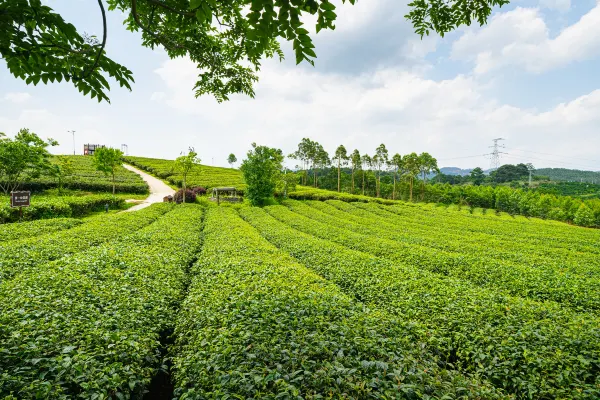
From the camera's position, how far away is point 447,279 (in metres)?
8.65

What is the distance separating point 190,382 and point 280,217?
2144 centimetres

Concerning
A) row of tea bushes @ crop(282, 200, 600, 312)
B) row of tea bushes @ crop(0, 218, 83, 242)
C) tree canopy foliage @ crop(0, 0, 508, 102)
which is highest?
tree canopy foliage @ crop(0, 0, 508, 102)

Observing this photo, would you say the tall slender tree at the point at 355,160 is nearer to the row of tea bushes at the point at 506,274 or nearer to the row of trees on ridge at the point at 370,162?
the row of trees on ridge at the point at 370,162

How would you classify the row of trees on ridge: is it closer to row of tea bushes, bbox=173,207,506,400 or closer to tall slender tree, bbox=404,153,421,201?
tall slender tree, bbox=404,153,421,201

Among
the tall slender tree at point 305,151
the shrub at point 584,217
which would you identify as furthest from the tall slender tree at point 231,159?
the shrub at point 584,217

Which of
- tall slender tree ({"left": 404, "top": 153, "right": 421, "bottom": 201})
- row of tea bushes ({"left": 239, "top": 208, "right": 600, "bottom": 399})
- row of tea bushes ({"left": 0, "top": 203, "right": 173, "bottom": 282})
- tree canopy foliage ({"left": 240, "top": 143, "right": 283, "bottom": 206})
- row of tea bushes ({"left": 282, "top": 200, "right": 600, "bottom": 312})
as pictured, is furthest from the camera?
tall slender tree ({"left": 404, "top": 153, "right": 421, "bottom": 201})

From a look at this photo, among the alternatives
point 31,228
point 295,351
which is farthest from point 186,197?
point 295,351

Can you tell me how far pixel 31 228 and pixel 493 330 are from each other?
61.5 ft

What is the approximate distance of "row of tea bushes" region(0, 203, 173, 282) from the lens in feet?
25.4

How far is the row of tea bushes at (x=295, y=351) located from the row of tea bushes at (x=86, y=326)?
0.53 metres

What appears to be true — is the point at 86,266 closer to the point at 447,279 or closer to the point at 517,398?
the point at 517,398

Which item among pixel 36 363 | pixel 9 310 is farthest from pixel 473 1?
pixel 9 310

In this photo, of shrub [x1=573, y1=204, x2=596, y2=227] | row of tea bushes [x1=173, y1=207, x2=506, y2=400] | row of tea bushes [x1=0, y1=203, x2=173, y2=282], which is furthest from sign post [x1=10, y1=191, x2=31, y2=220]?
shrub [x1=573, y1=204, x2=596, y2=227]

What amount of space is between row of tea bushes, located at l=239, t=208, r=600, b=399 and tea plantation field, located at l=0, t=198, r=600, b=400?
0.10 feet
